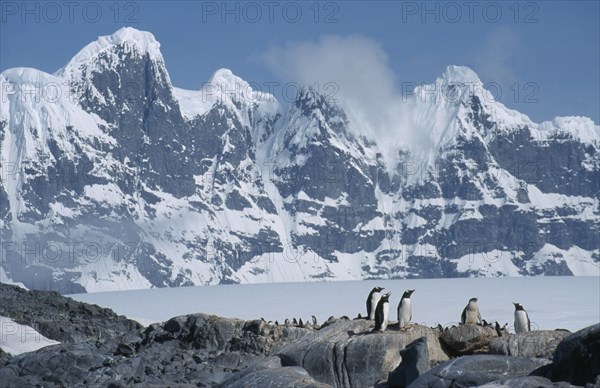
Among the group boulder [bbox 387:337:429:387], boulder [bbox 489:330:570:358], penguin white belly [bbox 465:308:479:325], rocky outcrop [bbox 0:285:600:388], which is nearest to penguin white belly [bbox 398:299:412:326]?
rocky outcrop [bbox 0:285:600:388]

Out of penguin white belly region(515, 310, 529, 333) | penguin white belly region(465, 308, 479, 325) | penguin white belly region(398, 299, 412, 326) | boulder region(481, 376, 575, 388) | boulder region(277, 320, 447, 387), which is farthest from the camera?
penguin white belly region(515, 310, 529, 333)

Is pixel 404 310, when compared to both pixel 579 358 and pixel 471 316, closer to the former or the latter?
pixel 471 316

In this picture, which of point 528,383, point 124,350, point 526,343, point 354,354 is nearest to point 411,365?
point 354,354

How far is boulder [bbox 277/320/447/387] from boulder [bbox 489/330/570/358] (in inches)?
63.0

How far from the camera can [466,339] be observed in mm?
25375

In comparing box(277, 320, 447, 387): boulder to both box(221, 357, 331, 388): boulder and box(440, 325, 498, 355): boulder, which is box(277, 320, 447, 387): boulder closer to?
box(440, 325, 498, 355): boulder

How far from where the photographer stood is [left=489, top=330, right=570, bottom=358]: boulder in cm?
2378

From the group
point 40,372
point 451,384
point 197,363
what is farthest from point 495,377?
point 40,372

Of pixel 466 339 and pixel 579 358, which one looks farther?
pixel 466 339

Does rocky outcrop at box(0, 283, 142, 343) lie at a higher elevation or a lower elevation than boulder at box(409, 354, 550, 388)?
higher

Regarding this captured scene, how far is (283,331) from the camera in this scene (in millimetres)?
32500

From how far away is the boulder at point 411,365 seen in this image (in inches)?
861

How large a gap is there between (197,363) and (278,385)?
8330mm

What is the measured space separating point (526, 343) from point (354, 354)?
398 centimetres
